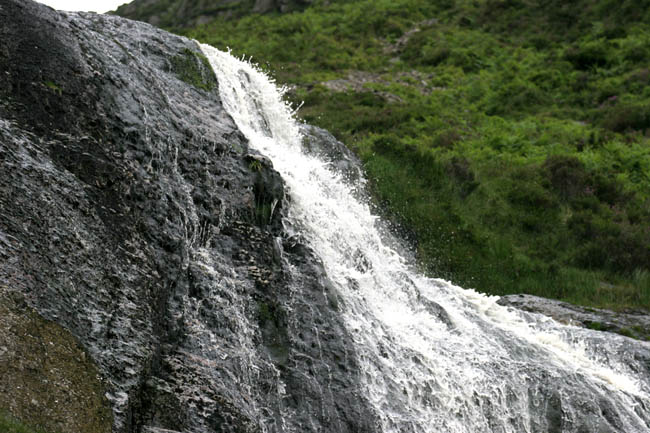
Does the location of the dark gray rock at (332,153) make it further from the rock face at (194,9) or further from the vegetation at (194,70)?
the rock face at (194,9)

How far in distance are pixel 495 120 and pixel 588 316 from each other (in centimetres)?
1470

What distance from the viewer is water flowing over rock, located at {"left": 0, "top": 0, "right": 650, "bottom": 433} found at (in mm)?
6969

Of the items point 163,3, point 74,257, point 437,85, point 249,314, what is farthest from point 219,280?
point 163,3

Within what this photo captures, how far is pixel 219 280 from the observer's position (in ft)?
29.8

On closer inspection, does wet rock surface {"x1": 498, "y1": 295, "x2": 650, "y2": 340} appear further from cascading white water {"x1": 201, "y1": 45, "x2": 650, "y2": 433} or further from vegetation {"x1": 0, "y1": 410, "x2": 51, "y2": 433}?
vegetation {"x1": 0, "y1": 410, "x2": 51, "y2": 433}

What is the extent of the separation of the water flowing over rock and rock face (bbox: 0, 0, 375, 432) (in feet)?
0.08

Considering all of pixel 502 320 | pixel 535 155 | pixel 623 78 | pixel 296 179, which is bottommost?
pixel 502 320

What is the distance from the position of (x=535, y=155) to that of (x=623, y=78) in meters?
8.73

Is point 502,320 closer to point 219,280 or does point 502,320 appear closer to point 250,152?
point 250,152

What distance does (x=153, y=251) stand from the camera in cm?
811

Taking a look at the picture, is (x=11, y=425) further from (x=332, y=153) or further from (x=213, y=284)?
(x=332, y=153)

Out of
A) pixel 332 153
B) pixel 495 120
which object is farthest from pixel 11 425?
pixel 495 120

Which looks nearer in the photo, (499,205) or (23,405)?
(23,405)

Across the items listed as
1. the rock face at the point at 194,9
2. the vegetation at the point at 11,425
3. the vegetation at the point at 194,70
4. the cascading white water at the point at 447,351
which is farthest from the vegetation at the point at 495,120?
the vegetation at the point at 11,425
